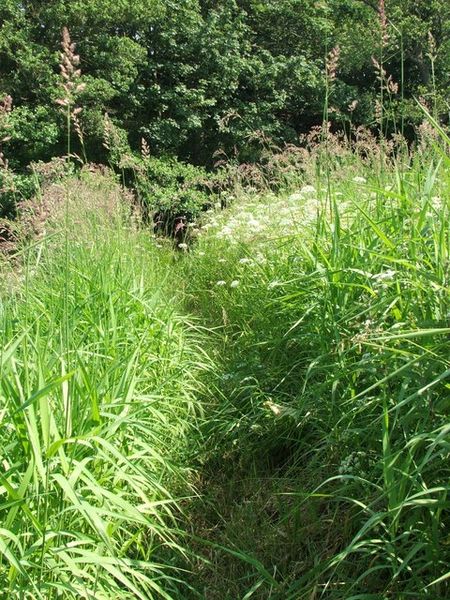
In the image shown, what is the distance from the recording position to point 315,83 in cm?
1261

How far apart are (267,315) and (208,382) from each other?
49 cm

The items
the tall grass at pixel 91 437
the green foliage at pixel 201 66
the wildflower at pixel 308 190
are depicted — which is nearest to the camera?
the tall grass at pixel 91 437

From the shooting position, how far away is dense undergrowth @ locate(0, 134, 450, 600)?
5.24 feet

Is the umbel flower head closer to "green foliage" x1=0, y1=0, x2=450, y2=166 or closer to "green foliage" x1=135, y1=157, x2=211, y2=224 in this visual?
"green foliage" x1=135, y1=157, x2=211, y2=224

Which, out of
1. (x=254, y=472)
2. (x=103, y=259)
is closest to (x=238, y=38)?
Result: (x=103, y=259)

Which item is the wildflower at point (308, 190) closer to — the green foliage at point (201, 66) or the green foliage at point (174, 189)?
the green foliage at point (174, 189)

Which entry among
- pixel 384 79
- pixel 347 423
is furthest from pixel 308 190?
pixel 347 423

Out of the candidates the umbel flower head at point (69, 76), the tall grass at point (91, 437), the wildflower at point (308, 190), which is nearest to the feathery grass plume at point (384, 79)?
the wildflower at point (308, 190)

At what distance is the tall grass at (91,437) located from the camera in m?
1.58

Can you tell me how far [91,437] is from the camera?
1721 millimetres

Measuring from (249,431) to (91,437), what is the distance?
0.98 meters

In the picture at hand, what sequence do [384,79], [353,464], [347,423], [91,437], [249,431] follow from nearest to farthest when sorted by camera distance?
1. [91,437]
2. [353,464]
3. [347,423]
4. [249,431]
5. [384,79]

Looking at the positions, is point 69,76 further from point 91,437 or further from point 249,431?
point 249,431

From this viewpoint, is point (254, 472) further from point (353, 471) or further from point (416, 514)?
point (416, 514)
